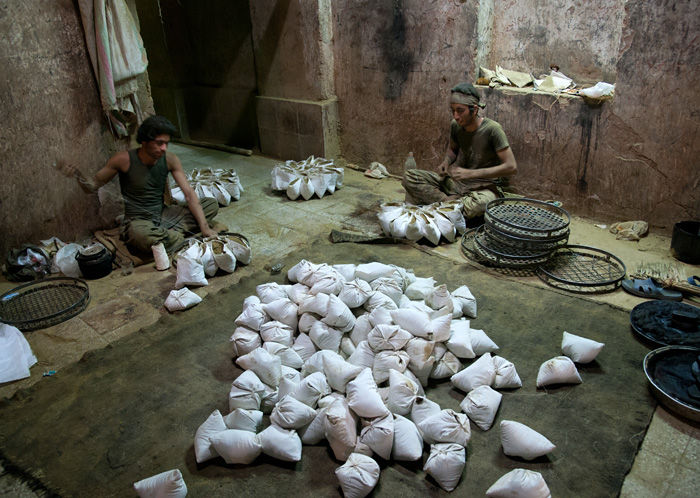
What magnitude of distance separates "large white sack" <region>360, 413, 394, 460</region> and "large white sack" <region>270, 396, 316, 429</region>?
0.93ft

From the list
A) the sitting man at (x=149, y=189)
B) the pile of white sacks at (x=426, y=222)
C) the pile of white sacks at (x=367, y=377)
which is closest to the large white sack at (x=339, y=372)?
the pile of white sacks at (x=367, y=377)

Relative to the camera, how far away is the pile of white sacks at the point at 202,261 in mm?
3567

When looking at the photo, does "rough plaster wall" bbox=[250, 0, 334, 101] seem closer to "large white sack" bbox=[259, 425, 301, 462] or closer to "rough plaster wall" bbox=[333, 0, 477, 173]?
"rough plaster wall" bbox=[333, 0, 477, 173]

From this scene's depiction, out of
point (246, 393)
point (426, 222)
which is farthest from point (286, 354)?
point (426, 222)

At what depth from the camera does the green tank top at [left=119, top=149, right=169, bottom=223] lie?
4270 mm

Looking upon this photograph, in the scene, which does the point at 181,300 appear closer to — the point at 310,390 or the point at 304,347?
the point at 304,347

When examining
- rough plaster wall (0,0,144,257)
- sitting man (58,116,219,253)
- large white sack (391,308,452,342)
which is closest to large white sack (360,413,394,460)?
large white sack (391,308,452,342)

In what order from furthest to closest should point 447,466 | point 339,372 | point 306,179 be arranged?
point 306,179, point 339,372, point 447,466

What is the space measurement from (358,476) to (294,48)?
5.70 metres

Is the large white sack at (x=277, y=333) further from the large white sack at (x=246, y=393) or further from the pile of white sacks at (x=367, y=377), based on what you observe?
the large white sack at (x=246, y=393)

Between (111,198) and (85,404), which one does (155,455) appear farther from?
(111,198)

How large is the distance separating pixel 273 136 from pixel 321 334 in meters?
4.87

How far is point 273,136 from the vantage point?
23.5 ft

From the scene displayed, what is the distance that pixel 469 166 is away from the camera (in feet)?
16.2
